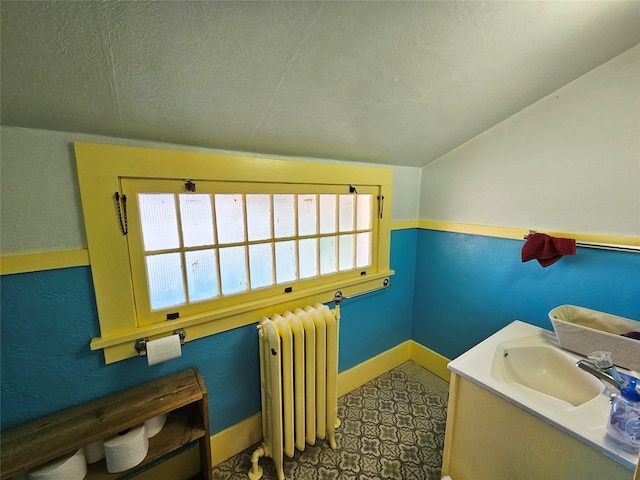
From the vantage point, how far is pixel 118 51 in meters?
0.70

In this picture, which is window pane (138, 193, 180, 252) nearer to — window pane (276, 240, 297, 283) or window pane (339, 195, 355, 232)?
window pane (276, 240, 297, 283)

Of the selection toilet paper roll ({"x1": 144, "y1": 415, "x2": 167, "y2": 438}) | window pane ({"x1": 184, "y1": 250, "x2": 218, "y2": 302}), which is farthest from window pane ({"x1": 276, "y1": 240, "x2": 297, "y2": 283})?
toilet paper roll ({"x1": 144, "y1": 415, "x2": 167, "y2": 438})

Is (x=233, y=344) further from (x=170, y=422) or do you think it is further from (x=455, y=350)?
(x=455, y=350)

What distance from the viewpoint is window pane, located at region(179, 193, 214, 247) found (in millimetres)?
1146

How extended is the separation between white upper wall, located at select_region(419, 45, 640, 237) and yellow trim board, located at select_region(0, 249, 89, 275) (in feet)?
6.67

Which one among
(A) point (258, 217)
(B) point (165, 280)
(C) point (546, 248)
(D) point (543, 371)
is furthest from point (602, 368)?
(B) point (165, 280)

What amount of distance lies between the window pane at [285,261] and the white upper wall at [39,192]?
31.6 inches

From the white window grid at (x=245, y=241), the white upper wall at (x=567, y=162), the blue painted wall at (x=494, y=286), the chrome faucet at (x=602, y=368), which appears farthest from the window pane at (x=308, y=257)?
the chrome faucet at (x=602, y=368)

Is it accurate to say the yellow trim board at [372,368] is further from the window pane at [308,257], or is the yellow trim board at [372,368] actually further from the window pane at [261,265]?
the window pane at [261,265]

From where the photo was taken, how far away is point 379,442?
1.49 meters

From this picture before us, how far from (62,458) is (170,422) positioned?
339 mm

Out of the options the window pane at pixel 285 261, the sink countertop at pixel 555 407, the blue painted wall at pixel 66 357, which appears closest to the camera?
the sink countertop at pixel 555 407

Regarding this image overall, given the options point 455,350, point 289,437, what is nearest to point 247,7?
point 289,437

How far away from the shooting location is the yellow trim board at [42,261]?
0.84 meters
